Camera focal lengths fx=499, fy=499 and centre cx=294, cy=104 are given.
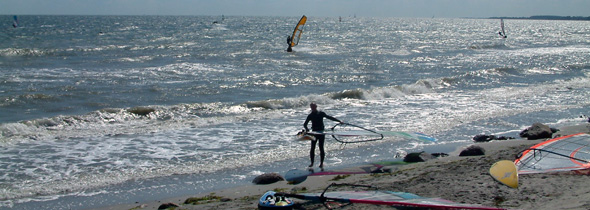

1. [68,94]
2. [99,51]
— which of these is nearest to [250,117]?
Answer: [68,94]

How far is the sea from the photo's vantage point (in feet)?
26.9

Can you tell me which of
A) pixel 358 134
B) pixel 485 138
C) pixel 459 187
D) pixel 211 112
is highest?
pixel 459 187

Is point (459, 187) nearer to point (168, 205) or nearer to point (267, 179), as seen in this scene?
point (267, 179)

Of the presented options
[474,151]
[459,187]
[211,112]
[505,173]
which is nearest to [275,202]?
[459,187]

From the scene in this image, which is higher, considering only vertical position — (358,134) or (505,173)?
(505,173)

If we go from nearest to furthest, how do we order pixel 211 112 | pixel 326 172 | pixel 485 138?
pixel 326 172 < pixel 485 138 < pixel 211 112

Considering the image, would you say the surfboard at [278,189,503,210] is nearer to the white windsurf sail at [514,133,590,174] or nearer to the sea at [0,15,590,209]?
the white windsurf sail at [514,133,590,174]

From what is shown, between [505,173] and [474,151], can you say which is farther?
[474,151]

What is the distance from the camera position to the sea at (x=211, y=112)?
8203 mm

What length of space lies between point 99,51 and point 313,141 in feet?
88.8

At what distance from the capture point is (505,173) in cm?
626

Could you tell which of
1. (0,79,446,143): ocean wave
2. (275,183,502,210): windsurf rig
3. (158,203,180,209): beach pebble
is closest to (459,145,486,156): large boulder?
(275,183,502,210): windsurf rig

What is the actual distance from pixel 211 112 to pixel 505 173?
32.1 ft

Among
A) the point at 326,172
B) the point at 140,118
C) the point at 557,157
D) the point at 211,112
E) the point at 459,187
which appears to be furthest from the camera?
the point at 211,112
